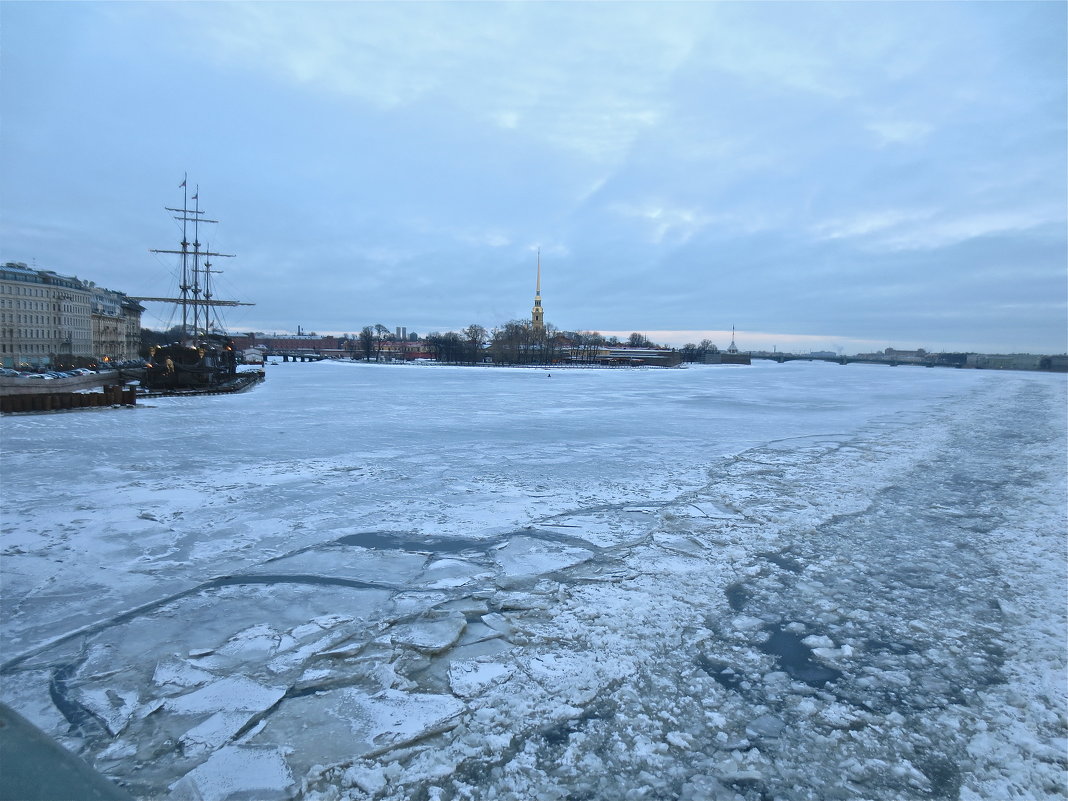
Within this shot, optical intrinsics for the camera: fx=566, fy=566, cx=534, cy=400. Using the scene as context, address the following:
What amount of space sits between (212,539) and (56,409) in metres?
16.8

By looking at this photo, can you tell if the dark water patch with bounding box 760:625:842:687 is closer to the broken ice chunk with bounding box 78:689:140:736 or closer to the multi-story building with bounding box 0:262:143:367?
the broken ice chunk with bounding box 78:689:140:736

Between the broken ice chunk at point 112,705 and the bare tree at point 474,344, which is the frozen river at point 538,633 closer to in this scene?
the broken ice chunk at point 112,705

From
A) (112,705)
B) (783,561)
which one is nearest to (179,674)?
(112,705)

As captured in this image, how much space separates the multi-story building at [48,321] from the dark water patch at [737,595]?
73.1 metres

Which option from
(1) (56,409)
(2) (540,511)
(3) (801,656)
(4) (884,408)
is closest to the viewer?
(3) (801,656)

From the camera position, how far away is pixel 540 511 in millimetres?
6520

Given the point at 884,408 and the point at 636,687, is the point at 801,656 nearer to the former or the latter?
the point at 636,687

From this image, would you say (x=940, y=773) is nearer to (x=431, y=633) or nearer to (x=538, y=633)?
(x=538, y=633)

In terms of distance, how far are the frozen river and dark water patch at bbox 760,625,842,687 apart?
2 centimetres

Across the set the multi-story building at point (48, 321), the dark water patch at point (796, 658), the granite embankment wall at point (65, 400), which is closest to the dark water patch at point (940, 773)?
the dark water patch at point (796, 658)

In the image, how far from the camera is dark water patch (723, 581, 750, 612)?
4.18 metres

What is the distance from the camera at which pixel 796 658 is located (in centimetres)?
350

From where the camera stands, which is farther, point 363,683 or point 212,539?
point 212,539

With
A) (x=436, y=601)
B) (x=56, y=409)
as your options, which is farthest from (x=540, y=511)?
(x=56, y=409)
